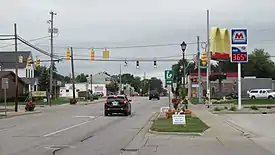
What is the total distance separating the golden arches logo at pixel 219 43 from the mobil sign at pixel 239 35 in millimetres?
31643

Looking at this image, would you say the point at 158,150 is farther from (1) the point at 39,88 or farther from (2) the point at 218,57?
(1) the point at 39,88

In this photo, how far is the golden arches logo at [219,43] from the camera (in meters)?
71.2

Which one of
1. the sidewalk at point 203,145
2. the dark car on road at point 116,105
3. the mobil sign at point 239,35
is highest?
the mobil sign at point 239,35

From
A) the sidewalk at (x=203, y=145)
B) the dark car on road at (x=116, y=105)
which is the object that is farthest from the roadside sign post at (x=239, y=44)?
the sidewalk at (x=203, y=145)

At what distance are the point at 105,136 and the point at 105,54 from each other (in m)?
26.2

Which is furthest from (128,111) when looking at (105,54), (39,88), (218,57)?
(39,88)

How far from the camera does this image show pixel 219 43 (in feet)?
242

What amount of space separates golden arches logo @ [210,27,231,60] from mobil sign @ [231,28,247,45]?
1246 inches

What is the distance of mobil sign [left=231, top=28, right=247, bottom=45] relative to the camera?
3912 centimetres

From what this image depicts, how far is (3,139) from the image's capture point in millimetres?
18281

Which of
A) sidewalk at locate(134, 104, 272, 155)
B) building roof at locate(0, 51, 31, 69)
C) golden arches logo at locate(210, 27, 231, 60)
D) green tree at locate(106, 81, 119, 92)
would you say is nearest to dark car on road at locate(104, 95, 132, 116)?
sidewalk at locate(134, 104, 272, 155)

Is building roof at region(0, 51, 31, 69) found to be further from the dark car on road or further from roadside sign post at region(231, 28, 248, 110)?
roadside sign post at region(231, 28, 248, 110)

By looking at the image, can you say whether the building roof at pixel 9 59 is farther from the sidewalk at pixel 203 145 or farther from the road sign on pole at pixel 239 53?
the sidewalk at pixel 203 145

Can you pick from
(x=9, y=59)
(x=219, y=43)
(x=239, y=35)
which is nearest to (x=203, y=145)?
(x=239, y=35)
